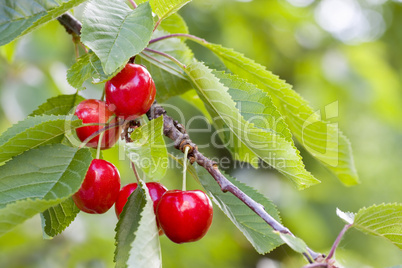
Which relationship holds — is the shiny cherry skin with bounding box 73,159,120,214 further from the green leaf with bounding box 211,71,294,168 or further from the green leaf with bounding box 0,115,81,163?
the green leaf with bounding box 211,71,294,168

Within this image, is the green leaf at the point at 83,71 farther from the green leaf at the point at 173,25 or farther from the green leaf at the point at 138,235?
the green leaf at the point at 173,25

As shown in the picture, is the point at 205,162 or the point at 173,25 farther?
the point at 173,25

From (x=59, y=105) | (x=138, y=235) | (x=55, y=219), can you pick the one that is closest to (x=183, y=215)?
(x=138, y=235)

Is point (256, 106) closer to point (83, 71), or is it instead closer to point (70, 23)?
point (83, 71)

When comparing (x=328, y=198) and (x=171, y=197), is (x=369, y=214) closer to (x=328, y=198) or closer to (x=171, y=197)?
(x=171, y=197)

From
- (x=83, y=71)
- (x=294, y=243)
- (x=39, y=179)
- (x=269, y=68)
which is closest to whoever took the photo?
(x=294, y=243)

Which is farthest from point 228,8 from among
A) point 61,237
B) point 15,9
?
point 15,9

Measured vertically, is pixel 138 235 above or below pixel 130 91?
below

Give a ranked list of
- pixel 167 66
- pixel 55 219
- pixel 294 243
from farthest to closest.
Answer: pixel 167 66, pixel 55 219, pixel 294 243
